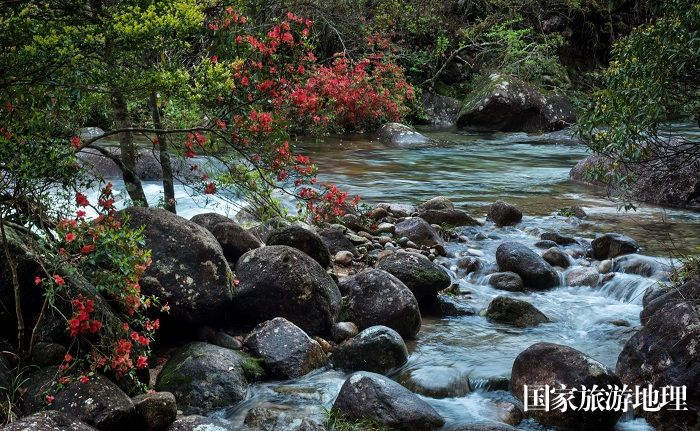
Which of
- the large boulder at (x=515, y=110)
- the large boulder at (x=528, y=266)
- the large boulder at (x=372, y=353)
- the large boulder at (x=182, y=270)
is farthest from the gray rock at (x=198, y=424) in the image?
the large boulder at (x=515, y=110)

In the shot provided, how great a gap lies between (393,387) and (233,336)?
1.70 m

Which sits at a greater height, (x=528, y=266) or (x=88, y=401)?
(x=88, y=401)

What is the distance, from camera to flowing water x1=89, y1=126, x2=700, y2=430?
5.59 metres

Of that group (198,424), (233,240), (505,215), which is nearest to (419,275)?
(233,240)

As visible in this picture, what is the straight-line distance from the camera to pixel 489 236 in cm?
977

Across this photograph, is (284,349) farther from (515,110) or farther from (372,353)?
(515,110)

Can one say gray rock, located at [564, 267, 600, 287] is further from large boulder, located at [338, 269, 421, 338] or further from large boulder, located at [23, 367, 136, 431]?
large boulder, located at [23, 367, 136, 431]

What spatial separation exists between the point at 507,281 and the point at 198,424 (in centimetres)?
430

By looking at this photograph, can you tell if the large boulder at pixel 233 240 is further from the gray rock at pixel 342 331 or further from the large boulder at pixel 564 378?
the large boulder at pixel 564 378

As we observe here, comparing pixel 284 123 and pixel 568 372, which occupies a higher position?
pixel 284 123

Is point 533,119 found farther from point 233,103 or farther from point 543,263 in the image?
point 233,103

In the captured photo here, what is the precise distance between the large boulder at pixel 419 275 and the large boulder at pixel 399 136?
10.0m

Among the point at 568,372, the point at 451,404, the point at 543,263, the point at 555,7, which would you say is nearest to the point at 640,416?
the point at 568,372

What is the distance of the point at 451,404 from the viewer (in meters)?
5.43
